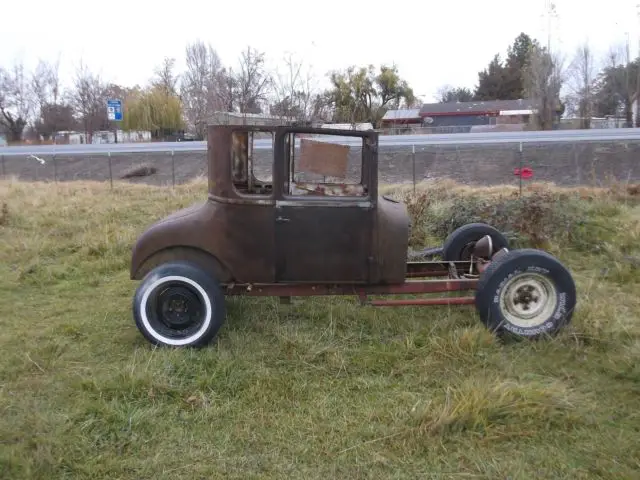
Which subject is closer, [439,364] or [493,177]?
[439,364]

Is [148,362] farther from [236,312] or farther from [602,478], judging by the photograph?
[602,478]

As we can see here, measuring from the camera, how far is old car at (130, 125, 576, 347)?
484 centimetres

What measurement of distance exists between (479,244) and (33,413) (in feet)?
13.7

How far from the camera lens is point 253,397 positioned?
4.03 m

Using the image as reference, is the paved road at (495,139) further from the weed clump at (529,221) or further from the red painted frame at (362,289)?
the red painted frame at (362,289)

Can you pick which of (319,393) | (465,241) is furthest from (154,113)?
(319,393)

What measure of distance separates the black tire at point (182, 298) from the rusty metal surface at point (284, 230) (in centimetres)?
28

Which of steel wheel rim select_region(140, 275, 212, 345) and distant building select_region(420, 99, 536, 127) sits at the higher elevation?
distant building select_region(420, 99, 536, 127)

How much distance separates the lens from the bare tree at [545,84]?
40.1m

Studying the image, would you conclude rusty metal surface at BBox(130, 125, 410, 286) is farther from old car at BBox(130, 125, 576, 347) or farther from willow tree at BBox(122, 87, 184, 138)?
willow tree at BBox(122, 87, 184, 138)

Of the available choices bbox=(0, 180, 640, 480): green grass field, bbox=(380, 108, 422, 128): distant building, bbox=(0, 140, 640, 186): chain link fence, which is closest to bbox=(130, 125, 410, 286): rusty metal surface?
bbox=(0, 180, 640, 480): green grass field

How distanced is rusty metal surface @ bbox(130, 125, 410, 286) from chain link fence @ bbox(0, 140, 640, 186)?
12.5m

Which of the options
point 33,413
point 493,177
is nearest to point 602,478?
point 33,413

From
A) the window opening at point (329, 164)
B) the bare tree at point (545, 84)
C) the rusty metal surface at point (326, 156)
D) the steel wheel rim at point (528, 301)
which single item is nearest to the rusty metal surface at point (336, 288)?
the steel wheel rim at point (528, 301)
